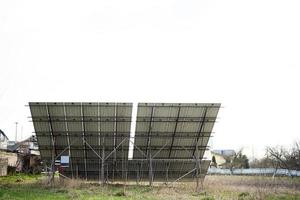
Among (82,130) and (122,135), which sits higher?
(82,130)

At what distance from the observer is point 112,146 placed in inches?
960

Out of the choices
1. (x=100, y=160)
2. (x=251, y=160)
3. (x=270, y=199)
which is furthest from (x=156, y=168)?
(x=251, y=160)

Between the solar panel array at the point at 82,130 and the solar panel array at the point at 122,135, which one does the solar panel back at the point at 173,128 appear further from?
the solar panel array at the point at 82,130

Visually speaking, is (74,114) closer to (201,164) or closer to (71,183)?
(71,183)

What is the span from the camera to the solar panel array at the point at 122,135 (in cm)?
2298

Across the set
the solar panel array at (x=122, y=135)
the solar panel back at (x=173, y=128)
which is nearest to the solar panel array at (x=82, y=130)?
the solar panel array at (x=122, y=135)

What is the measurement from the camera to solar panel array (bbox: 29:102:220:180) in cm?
2298

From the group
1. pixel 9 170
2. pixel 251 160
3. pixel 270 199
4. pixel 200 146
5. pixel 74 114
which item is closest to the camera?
pixel 270 199

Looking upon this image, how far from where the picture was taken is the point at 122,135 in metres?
24.0

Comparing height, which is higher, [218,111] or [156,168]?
[218,111]

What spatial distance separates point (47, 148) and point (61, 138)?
1.17 meters

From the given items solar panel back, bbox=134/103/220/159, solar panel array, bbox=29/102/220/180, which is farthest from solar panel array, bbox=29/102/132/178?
solar panel back, bbox=134/103/220/159

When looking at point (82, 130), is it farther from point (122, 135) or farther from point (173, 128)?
point (173, 128)

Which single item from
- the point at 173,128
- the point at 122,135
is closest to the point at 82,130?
the point at 122,135
